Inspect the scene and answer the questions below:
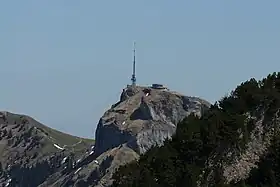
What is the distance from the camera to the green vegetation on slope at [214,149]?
4884 centimetres

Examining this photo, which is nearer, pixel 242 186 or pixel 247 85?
pixel 242 186

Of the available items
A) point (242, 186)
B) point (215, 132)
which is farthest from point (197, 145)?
point (242, 186)

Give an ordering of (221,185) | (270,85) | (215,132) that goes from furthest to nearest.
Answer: (270,85)
(215,132)
(221,185)

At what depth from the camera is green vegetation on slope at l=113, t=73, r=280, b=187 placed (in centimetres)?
4884

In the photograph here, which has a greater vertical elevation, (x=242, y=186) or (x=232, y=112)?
(x=232, y=112)

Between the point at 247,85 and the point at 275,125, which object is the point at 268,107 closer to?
the point at 275,125

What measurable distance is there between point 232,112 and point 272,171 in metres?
5.57

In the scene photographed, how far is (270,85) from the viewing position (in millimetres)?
54531

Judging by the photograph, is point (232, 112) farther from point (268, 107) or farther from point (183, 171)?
point (183, 171)

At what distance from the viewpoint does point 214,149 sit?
165 feet

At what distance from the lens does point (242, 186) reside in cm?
4775

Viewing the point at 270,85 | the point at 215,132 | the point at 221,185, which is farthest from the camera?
the point at 270,85

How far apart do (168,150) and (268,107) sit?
6.59 metres

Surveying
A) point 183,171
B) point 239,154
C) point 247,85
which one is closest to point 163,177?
point 183,171
